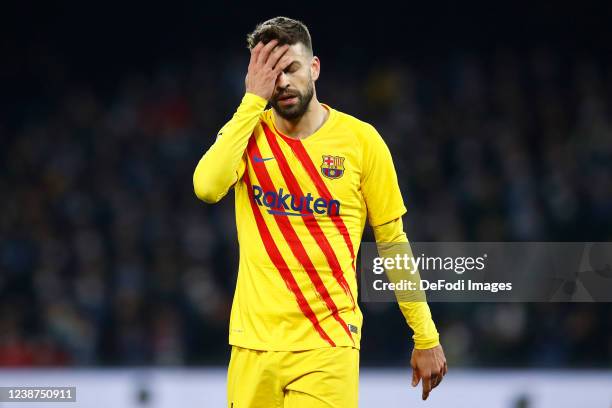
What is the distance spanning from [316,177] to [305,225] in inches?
7.3

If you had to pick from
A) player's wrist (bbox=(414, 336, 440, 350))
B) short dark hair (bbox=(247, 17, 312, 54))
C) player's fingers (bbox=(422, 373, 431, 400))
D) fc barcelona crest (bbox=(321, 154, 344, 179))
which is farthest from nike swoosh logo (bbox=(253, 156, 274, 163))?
player's fingers (bbox=(422, 373, 431, 400))

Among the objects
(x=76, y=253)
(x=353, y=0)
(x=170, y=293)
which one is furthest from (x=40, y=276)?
(x=353, y=0)

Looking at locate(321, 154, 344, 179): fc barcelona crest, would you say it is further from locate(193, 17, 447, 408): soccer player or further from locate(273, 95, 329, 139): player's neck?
locate(273, 95, 329, 139): player's neck

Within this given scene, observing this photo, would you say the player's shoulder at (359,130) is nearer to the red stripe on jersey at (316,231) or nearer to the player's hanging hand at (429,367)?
the red stripe on jersey at (316,231)

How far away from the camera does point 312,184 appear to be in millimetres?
3896

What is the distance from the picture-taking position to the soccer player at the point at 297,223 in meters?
3.77

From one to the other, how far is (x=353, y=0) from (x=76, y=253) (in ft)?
17.7

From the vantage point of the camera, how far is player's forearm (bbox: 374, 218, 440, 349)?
3994mm

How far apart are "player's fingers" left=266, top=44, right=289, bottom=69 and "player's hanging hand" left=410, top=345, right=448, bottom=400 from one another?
1.24 meters

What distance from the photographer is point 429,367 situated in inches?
157

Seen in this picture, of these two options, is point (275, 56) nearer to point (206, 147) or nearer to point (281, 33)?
point (281, 33)

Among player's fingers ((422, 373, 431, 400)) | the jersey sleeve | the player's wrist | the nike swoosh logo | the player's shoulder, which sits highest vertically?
the player's shoulder

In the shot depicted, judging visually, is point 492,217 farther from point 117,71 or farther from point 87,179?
point 117,71

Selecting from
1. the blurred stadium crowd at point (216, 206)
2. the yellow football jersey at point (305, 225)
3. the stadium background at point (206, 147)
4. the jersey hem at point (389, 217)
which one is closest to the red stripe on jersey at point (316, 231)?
the yellow football jersey at point (305, 225)
